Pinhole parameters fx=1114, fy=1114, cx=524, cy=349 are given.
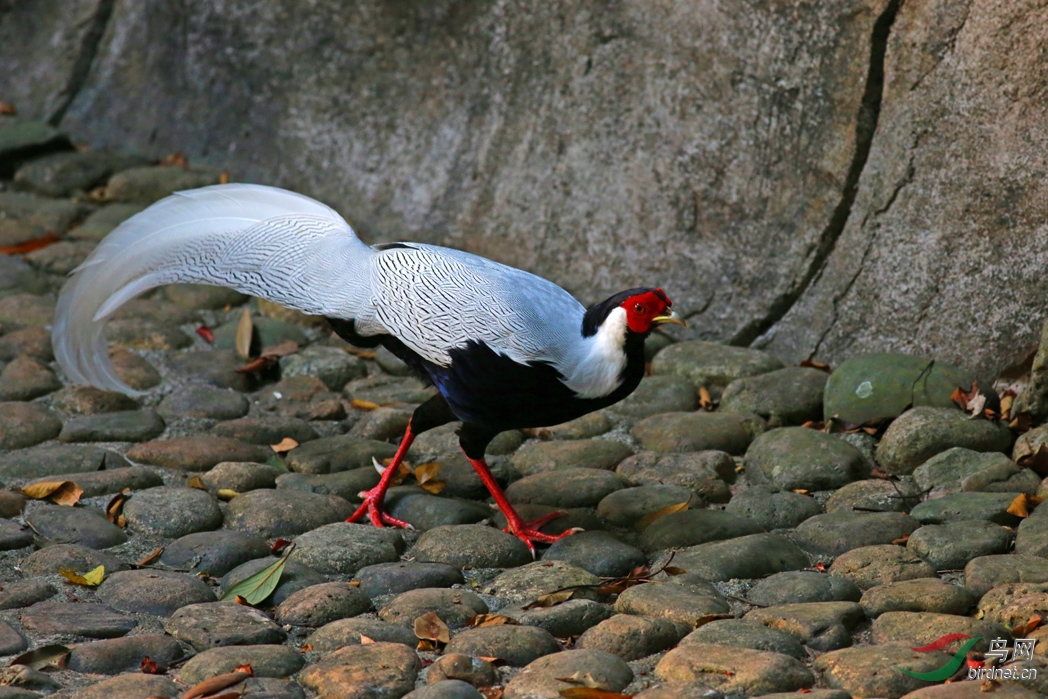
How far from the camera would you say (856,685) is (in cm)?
237

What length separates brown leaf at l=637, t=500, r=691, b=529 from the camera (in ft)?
11.0

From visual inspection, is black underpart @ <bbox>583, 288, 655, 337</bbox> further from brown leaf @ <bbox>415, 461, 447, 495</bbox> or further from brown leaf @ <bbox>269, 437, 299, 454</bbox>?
brown leaf @ <bbox>269, 437, 299, 454</bbox>

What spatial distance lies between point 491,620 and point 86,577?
1099 mm

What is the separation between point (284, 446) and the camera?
3.87 metres

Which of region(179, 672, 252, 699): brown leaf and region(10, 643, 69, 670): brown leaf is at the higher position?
region(179, 672, 252, 699): brown leaf

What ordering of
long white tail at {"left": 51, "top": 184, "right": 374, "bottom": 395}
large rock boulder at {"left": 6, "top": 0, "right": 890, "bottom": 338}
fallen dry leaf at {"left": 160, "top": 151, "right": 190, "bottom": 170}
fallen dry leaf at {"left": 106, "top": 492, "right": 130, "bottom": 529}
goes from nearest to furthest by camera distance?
fallen dry leaf at {"left": 106, "top": 492, "right": 130, "bottom": 529} → long white tail at {"left": 51, "top": 184, "right": 374, "bottom": 395} → large rock boulder at {"left": 6, "top": 0, "right": 890, "bottom": 338} → fallen dry leaf at {"left": 160, "top": 151, "right": 190, "bottom": 170}

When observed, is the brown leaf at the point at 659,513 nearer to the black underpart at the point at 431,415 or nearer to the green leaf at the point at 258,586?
the black underpart at the point at 431,415

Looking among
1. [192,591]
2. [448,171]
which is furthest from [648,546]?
[448,171]

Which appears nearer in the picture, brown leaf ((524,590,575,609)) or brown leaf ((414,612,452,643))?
brown leaf ((414,612,452,643))

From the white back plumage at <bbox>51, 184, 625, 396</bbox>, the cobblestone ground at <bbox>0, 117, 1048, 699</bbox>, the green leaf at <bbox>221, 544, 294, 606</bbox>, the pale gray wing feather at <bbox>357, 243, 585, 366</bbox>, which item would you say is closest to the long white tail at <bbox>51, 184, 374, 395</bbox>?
the white back plumage at <bbox>51, 184, 625, 396</bbox>

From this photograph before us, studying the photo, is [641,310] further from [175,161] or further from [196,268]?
[175,161]

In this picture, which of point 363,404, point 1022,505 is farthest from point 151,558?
point 1022,505

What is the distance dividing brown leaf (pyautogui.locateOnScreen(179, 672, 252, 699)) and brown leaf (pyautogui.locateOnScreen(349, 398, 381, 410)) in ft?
6.09

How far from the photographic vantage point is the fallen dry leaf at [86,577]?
2914 millimetres
